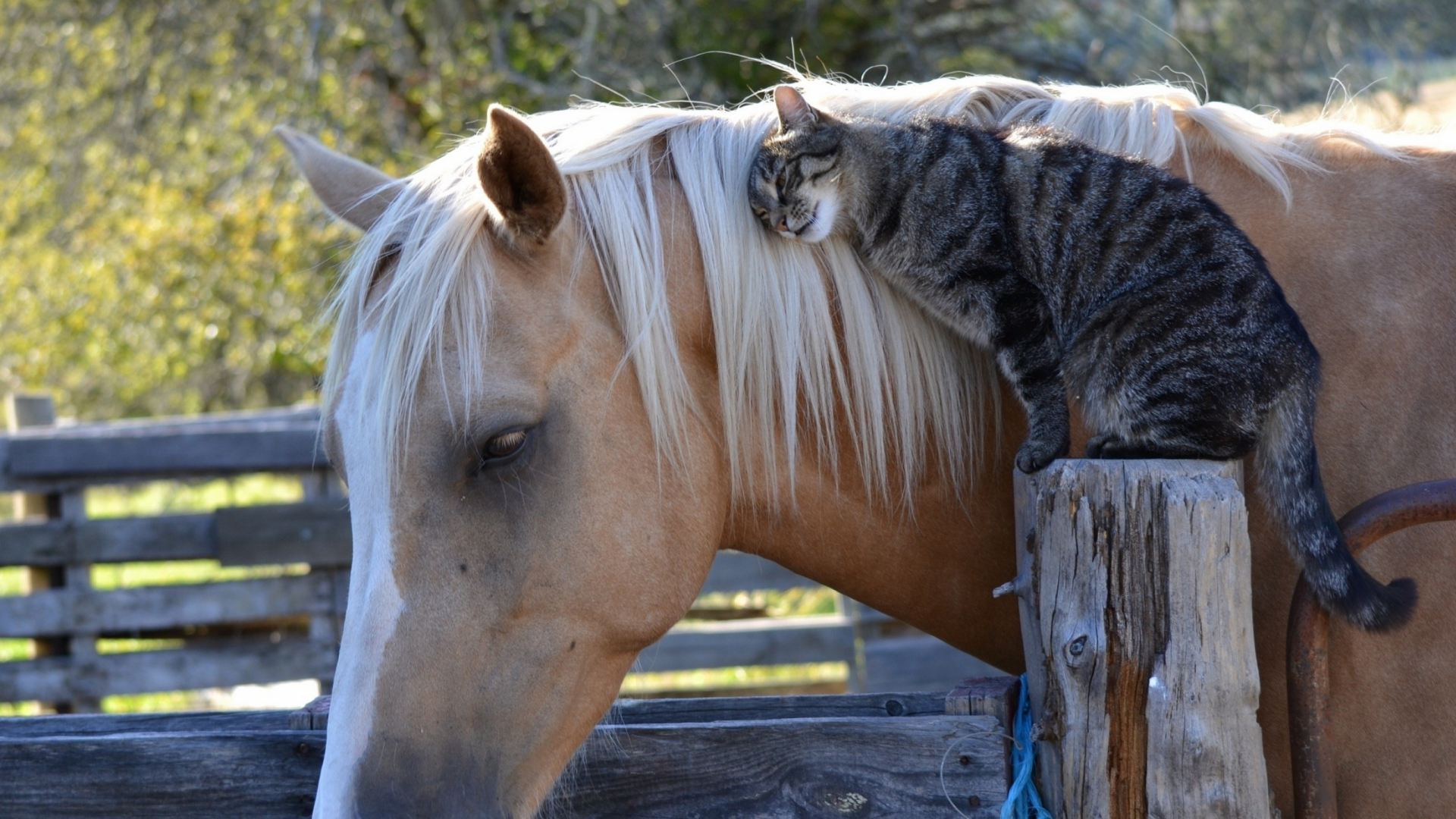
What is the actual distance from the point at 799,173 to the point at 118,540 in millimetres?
4999

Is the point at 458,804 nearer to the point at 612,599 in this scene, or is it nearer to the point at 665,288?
the point at 612,599

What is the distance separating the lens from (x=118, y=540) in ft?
18.6

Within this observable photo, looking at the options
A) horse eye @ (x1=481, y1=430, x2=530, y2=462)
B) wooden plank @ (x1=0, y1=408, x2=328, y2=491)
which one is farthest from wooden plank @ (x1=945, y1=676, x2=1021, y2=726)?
wooden plank @ (x1=0, y1=408, x2=328, y2=491)

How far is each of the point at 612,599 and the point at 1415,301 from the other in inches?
54.3

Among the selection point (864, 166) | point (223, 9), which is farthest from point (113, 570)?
point (864, 166)

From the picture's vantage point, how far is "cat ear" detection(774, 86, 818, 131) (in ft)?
6.72

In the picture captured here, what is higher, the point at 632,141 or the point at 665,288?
the point at 632,141

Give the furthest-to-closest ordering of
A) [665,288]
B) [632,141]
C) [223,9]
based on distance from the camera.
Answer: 1. [223,9]
2. [632,141]
3. [665,288]

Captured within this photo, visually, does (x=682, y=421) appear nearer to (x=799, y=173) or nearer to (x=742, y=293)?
(x=742, y=293)

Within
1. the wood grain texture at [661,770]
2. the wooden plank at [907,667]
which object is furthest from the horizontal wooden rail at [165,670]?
the wood grain texture at [661,770]

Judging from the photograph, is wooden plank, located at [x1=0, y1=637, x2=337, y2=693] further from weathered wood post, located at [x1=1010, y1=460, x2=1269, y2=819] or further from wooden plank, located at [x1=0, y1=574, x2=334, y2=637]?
weathered wood post, located at [x1=1010, y1=460, x2=1269, y2=819]

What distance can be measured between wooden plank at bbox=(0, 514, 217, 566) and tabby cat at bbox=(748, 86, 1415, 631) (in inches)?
183

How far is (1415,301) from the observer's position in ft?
5.87

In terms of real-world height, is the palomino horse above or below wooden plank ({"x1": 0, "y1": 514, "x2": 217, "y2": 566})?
above
